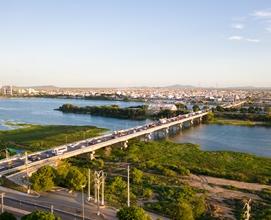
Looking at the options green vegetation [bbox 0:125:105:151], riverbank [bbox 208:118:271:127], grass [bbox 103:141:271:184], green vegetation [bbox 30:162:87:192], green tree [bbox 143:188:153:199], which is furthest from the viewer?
riverbank [bbox 208:118:271:127]

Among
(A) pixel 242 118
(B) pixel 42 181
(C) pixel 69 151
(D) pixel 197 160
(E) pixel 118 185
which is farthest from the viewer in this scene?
(A) pixel 242 118

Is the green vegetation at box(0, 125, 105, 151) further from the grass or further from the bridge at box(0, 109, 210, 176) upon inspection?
the grass

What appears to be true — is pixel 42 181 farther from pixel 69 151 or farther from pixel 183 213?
pixel 69 151

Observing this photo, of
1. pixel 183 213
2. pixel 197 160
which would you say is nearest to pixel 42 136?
pixel 197 160

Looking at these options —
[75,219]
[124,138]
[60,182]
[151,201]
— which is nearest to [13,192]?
[60,182]

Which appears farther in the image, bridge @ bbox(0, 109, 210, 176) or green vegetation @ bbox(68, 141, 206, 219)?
bridge @ bbox(0, 109, 210, 176)

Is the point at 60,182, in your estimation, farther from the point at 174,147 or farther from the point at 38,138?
the point at 38,138

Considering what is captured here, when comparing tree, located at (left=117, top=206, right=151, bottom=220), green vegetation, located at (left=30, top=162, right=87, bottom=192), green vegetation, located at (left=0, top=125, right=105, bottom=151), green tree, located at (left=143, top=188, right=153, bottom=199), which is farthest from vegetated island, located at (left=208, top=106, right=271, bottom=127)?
tree, located at (left=117, top=206, right=151, bottom=220)
